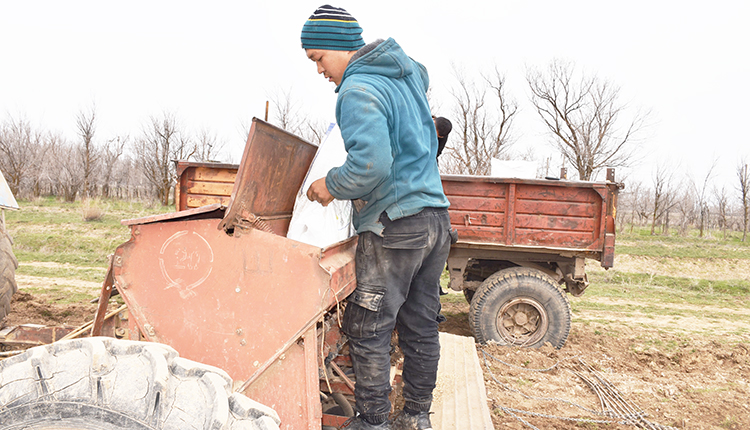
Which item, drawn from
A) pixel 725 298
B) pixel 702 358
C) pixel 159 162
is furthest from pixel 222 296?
pixel 159 162

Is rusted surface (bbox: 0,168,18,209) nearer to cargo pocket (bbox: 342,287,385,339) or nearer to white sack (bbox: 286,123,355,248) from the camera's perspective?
white sack (bbox: 286,123,355,248)

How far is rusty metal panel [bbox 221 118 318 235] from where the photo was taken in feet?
6.49

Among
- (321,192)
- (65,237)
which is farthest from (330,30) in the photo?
(65,237)

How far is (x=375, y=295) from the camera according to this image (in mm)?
2158

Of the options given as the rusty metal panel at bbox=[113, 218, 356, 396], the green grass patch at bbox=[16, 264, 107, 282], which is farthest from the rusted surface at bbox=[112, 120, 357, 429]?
the green grass patch at bbox=[16, 264, 107, 282]

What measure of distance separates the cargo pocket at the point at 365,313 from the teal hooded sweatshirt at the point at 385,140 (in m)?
0.30

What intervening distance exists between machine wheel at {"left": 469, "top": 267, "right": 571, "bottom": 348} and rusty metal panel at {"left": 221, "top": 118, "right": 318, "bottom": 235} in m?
3.43

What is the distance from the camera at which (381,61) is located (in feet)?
7.02

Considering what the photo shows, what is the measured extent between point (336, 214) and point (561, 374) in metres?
3.73

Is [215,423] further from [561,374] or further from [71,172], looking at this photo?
[71,172]

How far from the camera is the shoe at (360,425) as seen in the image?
220 centimetres

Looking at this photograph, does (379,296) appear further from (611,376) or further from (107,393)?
(611,376)

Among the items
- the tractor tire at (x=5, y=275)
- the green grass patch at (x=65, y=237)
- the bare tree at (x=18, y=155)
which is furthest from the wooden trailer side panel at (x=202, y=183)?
the bare tree at (x=18, y=155)

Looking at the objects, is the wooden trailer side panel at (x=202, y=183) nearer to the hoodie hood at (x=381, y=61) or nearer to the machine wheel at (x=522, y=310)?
the machine wheel at (x=522, y=310)
